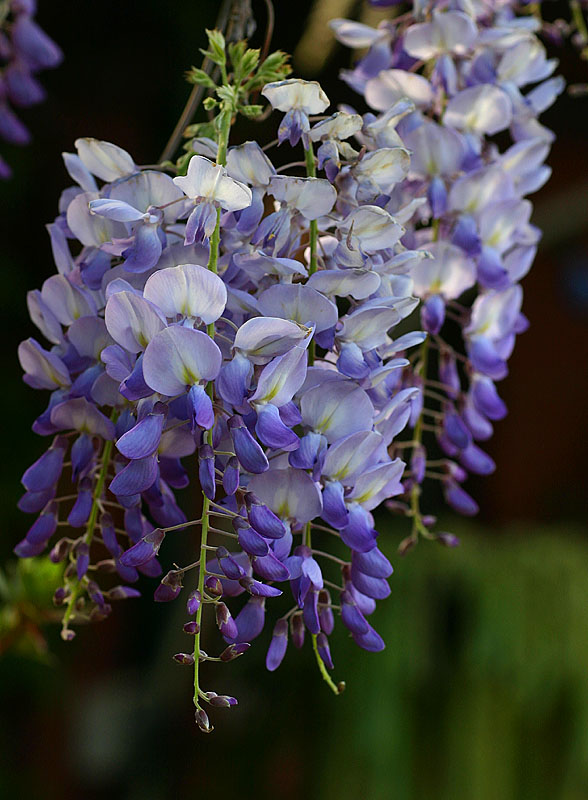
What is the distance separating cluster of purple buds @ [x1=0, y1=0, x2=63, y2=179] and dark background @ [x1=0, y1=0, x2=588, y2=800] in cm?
33

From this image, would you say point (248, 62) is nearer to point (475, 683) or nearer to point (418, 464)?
point (418, 464)

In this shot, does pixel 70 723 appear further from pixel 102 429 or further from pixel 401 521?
pixel 102 429

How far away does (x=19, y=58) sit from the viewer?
656mm

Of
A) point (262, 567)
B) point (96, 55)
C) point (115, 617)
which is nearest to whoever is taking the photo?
point (262, 567)

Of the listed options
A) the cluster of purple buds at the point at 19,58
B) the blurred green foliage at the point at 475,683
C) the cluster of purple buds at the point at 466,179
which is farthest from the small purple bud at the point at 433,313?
the blurred green foliage at the point at 475,683

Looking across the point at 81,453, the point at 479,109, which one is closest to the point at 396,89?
the point at 479,109

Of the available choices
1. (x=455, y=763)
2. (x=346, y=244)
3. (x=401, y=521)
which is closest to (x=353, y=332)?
(x=346, y=244)

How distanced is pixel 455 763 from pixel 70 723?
924mm

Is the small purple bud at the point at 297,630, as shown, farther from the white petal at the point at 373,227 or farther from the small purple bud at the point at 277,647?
the white petal at the point at 373,227

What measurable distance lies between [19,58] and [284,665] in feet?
3.94

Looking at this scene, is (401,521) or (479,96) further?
(401,521)

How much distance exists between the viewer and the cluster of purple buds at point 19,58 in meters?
0.64

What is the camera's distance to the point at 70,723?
1983 millimetres

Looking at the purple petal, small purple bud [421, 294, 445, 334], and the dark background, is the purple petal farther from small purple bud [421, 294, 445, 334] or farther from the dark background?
the dark background
